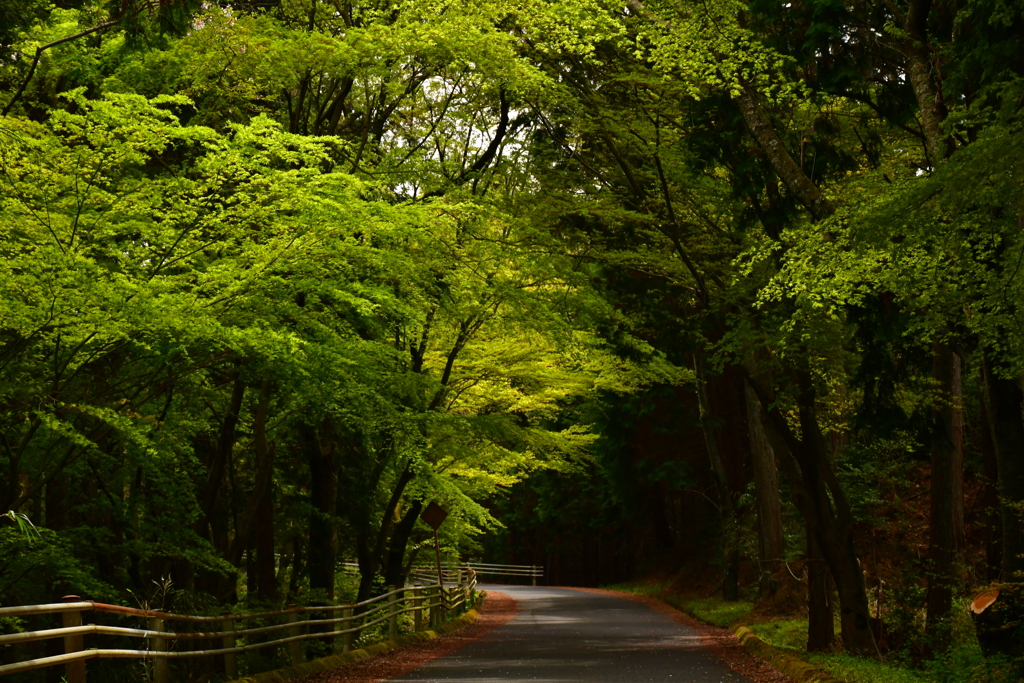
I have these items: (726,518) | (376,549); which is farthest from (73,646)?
(726,518)

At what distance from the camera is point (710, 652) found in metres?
16.0

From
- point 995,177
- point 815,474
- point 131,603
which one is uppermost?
point 995,177

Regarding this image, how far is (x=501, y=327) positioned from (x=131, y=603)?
7.59 metres

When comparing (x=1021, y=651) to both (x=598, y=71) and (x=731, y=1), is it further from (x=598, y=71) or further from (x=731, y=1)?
(x=598, y=71)

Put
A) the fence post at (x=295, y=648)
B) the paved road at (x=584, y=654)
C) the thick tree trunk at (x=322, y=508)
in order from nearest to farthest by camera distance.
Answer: the paved road at (x=584, y=654), the fence post at (x=295, y=648), the thick tree trunk at (x=322, y=508)

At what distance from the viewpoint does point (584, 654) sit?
51.9 ft

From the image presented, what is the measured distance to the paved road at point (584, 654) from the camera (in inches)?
491

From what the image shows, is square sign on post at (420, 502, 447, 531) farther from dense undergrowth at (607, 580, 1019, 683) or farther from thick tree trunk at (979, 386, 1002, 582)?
thick tree trunk at (979, 386, 1002, 582)

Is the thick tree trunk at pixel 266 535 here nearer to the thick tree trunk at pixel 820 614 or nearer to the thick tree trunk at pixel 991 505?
the thick tree trunk at pixel 820 614

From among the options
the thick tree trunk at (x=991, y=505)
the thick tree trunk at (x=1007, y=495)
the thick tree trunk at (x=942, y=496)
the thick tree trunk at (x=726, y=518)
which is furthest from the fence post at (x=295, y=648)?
the thick tree trunk at (x=726, y=518)

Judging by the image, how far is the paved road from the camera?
12.5 m

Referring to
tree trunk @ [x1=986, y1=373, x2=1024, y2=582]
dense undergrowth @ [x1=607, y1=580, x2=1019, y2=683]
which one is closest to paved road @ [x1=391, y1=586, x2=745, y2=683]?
dense undergrowth @ [x1=607, y1=580, x2=1019, y2=683]

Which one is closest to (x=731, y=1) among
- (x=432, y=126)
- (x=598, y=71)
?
(x=598, y=71)

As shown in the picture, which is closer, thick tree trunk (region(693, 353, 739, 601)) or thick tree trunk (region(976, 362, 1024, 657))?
thick tree trunk (region(976, 362, 1024, 657))
